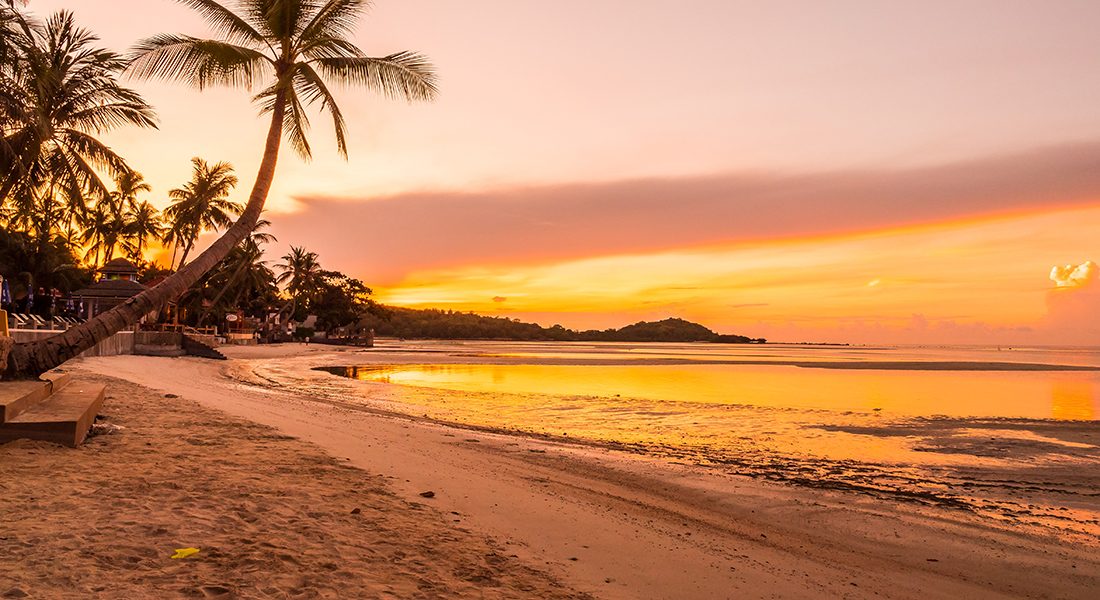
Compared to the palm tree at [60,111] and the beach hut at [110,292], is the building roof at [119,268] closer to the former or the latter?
the beach hut at [110,292]

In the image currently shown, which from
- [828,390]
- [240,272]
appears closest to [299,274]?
[240,272]

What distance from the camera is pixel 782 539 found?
19.5 ft

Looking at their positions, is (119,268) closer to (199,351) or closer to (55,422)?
(199,351)

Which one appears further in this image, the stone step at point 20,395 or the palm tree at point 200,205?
the palm tree at point 200,205

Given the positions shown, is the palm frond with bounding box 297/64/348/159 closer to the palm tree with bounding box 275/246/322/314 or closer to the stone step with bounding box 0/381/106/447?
the stone step with bounding box 0/381/106/447

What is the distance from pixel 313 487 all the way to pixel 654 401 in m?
14.1

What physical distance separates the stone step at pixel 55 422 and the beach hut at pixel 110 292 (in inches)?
1283

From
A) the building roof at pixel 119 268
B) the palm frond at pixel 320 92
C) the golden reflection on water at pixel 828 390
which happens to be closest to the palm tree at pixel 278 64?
the palm frond at pixel 320 92

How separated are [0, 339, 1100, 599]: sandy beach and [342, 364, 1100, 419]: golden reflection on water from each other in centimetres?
1142

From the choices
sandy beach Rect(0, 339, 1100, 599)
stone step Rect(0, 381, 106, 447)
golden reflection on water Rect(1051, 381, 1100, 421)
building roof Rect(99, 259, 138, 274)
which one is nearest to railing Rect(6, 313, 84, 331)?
building roof Rect(99, 259, 138, 274)

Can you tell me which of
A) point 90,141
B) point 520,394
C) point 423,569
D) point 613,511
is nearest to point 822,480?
point 613,511

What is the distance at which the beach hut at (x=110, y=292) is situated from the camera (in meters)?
Answer: 37.3

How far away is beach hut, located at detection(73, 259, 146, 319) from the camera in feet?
122

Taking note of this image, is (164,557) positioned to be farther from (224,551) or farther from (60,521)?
(60,521)
